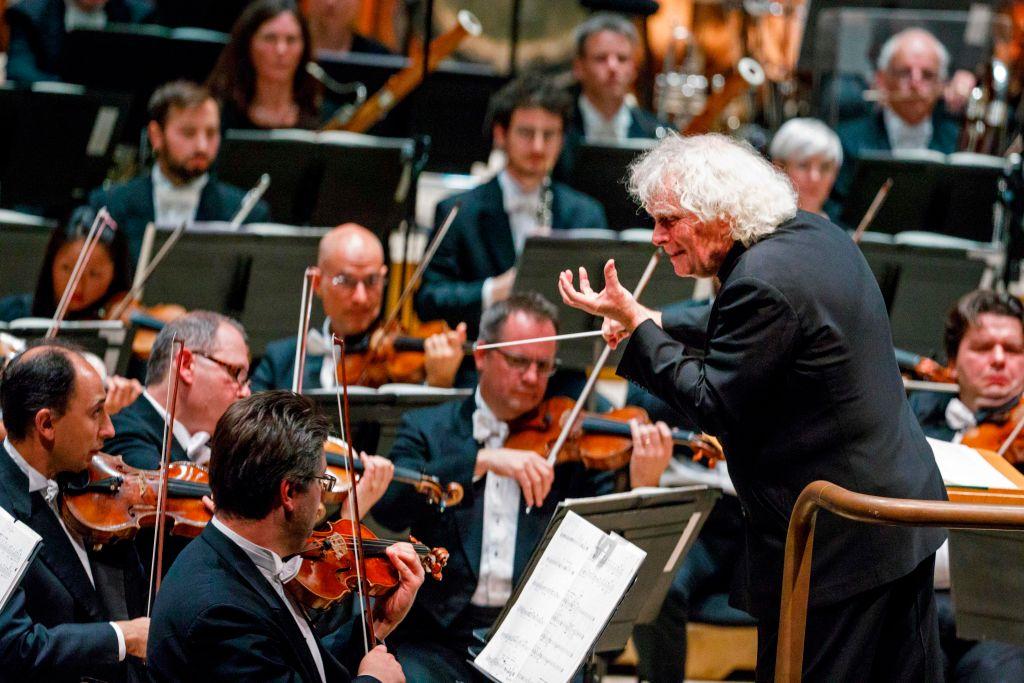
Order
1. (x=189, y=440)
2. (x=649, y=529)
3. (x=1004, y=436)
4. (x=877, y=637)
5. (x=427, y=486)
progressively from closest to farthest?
(x=877, y=637), (x=649, y=529), (x=189, y=440), (x=427, y=486), (x=1004, y=436)

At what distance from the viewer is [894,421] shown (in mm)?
2609

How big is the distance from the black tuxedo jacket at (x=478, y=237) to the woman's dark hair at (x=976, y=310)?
137 centimetres

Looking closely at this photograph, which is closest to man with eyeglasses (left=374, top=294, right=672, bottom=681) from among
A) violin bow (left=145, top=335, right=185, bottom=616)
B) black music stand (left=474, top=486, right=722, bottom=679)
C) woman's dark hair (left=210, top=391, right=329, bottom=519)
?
black music stand (left=474, top=486, right=722, bottom=679)

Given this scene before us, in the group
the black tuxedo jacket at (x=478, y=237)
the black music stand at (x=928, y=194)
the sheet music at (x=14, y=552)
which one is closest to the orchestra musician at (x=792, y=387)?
the sheet music at (x=14, y=552)

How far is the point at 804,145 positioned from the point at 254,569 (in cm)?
316

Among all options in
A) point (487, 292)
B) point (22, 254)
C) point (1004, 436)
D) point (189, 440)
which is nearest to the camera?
point (189, 440)

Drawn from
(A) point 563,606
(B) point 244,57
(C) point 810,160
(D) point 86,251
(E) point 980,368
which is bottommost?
(A) point 563,606

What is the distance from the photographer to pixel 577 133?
572 cm

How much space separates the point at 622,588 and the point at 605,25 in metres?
3.45

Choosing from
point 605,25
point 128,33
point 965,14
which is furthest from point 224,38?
point 965,14

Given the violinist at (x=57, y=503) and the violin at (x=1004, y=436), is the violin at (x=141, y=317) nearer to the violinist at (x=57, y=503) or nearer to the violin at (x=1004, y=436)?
the violinist at (x=57, y=503)

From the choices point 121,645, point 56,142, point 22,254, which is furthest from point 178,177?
point 121,645

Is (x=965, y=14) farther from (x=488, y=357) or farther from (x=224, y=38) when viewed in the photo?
(x=488, y=357)

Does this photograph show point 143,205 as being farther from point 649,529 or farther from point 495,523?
point 649,529
